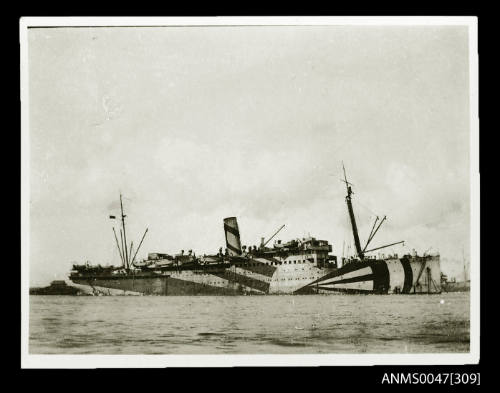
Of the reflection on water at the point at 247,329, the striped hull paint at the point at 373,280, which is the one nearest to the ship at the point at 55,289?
the reflection on water at the point at 247,329

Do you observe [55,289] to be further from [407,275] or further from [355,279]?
[407,275]

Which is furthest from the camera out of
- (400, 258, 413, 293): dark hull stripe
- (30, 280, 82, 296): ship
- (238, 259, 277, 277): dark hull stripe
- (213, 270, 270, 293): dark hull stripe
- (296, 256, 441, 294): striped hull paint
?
(238, 259, 277, 277): dark hull stripe

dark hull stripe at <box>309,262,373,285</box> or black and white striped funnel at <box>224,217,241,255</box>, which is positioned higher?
black and white striped funnel at <box>224,217,241,255</box>

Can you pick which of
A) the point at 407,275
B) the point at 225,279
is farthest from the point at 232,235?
the point at 407,275

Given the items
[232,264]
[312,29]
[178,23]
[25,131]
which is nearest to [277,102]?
[312,29]

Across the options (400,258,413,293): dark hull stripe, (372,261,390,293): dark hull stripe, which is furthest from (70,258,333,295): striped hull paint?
(400,258,413,293): dark hull stripe

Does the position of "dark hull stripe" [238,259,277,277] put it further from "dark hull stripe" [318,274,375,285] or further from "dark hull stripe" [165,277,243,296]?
"dark hull stripe" [318,274,375,285]

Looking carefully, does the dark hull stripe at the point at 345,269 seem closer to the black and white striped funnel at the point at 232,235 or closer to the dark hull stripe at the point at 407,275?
the dark hull stripe at the point at 407,275
